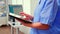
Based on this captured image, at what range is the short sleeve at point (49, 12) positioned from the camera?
→ 75 centimetres

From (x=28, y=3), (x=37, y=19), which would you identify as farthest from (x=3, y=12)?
(x=37, y=19)

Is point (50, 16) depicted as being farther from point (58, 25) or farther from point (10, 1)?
point (10, 1)

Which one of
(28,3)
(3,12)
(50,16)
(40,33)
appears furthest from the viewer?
(3,12)

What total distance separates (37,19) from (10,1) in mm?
4064

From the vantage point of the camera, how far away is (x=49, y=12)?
0.75 meters

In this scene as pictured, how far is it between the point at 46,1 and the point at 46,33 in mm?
228

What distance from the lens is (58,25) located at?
32.2 inches

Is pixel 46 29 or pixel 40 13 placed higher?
pixel 40 13

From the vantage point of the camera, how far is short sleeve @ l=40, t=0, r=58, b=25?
2.47ft

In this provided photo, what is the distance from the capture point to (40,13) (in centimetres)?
83

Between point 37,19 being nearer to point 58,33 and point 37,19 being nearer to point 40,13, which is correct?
point 40,13

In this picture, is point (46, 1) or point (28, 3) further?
point (28, 3)

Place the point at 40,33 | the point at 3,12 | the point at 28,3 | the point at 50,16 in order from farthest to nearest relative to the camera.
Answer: the point at 3,12
the point at 28,3
the point at 40,33
the point at 50,16

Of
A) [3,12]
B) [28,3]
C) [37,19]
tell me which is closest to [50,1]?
[37,19]
